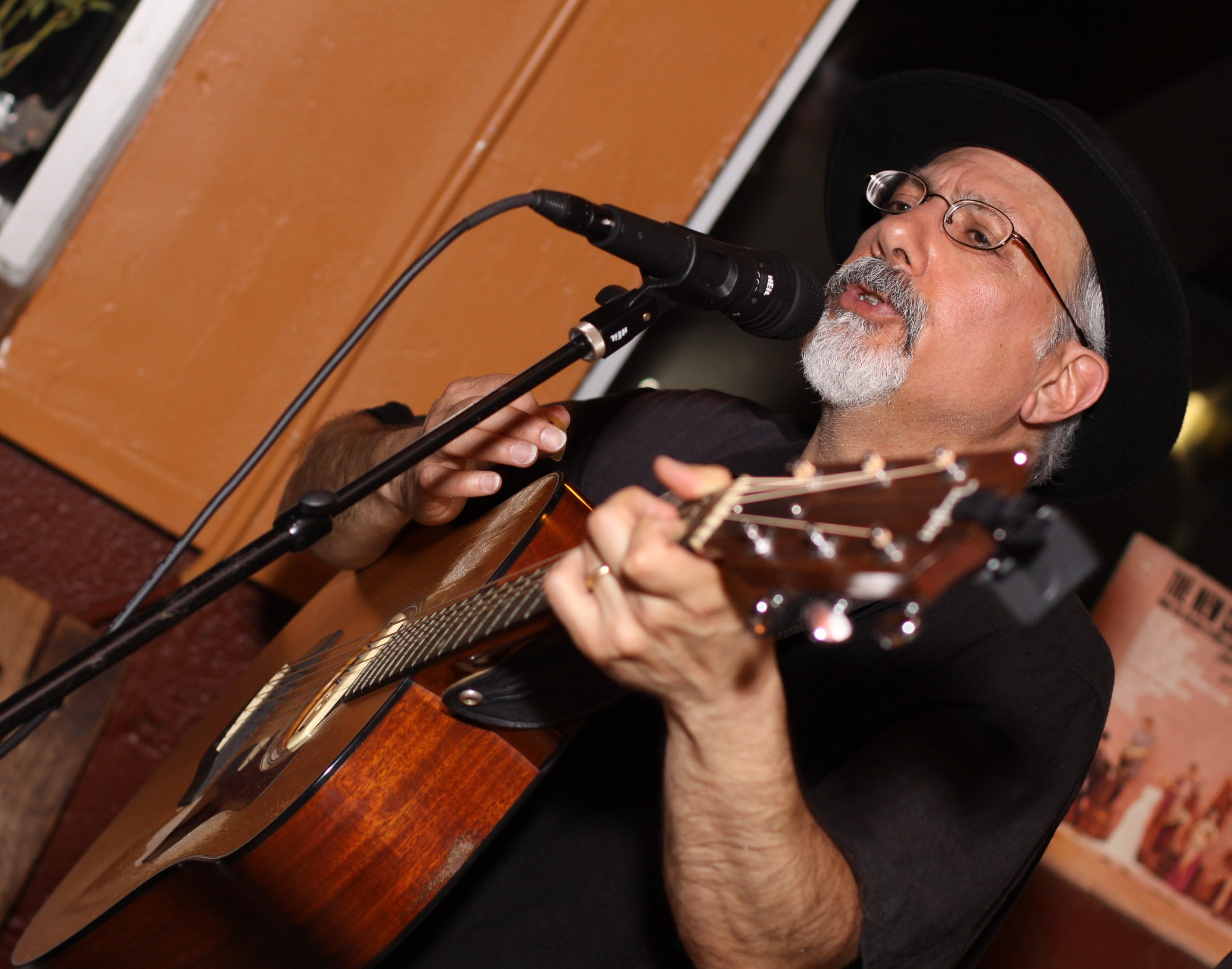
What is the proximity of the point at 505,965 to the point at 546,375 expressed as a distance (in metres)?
0.93

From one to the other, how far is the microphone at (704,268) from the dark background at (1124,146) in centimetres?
165

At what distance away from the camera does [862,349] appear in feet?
5.37

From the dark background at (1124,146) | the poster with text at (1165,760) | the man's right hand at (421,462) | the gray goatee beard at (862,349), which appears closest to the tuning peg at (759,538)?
the man's right hand at (421,462)

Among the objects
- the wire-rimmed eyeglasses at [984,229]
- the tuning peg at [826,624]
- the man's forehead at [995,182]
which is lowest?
the tuning peg at [826,624]

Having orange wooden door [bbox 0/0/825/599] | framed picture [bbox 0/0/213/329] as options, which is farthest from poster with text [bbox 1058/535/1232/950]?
framed picture [bbox 0/0/213/329]

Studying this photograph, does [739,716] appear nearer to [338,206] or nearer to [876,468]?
[876,468]

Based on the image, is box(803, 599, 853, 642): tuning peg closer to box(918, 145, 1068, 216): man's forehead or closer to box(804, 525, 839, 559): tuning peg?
box(804, 525, 839, 559): tuning peg

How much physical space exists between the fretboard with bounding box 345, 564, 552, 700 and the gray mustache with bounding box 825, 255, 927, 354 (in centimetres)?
84

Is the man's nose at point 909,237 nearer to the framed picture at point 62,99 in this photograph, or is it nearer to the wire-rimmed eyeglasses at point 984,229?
the wire-rimmed eyeglasses at point 984,229

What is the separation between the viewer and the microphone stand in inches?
35.3

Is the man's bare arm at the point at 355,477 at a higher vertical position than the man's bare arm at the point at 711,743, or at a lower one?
lower

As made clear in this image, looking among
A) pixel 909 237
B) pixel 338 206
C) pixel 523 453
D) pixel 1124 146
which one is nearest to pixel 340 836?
pixel 523 453

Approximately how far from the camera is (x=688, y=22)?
2.45m

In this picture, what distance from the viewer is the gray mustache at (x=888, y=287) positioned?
1632 millimetres
